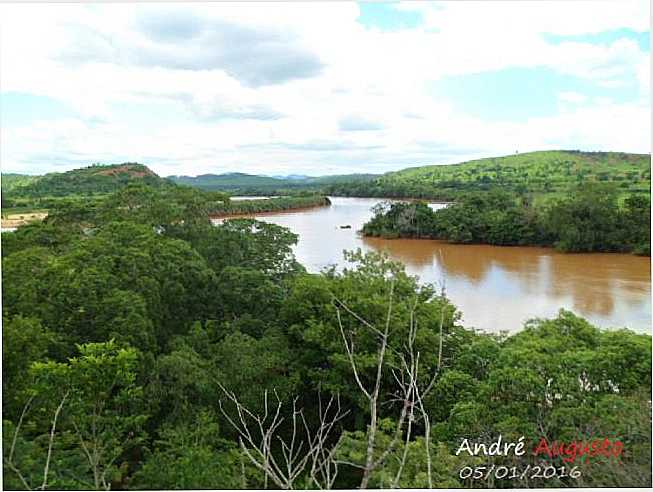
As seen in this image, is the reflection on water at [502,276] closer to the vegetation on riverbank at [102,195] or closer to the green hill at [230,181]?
the vegetation on riverbank at [102,195]

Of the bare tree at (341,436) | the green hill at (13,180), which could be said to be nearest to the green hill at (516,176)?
the bare tree at (341,436)

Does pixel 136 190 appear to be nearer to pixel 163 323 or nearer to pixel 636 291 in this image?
pixel 163 323

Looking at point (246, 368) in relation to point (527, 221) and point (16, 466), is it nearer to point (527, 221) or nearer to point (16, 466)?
point (16, 466)

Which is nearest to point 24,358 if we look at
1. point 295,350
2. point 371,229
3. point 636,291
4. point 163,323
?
point 163,323

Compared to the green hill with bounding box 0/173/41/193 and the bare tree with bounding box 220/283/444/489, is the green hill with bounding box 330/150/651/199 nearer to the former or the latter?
the bare tree with bounding box 220/283/444/489

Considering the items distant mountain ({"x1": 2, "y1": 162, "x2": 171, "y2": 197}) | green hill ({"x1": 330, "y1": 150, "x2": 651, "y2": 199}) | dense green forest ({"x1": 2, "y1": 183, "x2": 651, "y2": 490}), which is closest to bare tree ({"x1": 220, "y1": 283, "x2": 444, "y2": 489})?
dense green forest ({"x1": 2, "y1": 183, "x2": 651, "y2": 490})

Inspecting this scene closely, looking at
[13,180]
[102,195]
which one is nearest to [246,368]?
[13,180]

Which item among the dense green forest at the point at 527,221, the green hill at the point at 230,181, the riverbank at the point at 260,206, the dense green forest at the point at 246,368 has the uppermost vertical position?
the green hill at the point at 230,181
